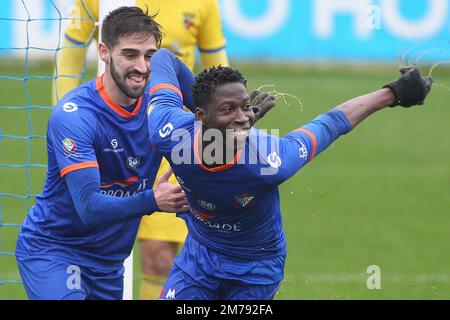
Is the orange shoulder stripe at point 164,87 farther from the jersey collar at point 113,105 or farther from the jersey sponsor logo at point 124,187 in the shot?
the jersey sponsor logo at point 124,187

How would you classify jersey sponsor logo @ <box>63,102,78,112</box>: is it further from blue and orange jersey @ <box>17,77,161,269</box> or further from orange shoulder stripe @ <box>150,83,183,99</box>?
orange shoulder stripe @ <box>150,83,183,99</box>

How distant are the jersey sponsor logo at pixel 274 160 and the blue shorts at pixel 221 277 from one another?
1.93ft

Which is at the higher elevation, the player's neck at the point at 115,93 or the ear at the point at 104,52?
the ear at the point at 104,52

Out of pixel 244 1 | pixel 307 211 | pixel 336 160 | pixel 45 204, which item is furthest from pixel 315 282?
pixel 244 1

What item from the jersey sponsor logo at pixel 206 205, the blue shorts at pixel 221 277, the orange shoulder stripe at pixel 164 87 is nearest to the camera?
the jersey sponsor logo at pixel 206 205

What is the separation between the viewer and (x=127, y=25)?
545 cm

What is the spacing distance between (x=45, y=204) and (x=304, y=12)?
518 inches

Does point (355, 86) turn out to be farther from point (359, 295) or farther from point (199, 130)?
point (199, 130)

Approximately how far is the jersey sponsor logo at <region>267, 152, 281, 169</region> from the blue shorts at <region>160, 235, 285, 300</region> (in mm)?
588

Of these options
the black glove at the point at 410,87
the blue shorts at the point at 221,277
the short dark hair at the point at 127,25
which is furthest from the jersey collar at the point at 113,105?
the black glove at the point at 410,87

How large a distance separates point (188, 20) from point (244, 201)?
9.24ft

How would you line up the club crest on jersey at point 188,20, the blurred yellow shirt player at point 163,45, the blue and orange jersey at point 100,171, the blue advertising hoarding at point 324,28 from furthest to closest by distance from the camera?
the blue advertising hoarding at point 324,28
the club crest on jersey at point 188,20
the blurred yellow shirt player at point 163,45
the blue and orange jersey at point 100,171

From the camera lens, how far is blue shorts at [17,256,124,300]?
5.33 meters

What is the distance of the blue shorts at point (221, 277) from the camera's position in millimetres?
5105
